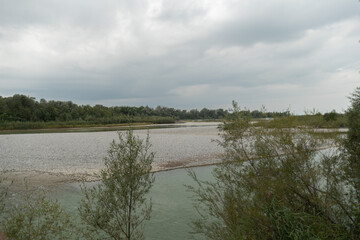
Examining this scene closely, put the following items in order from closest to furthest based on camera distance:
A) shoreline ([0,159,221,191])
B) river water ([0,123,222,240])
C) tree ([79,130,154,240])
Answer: tree ([79,130,154,240]), river water ([0,123,222,240]), shoreline ([0,159,221,191])

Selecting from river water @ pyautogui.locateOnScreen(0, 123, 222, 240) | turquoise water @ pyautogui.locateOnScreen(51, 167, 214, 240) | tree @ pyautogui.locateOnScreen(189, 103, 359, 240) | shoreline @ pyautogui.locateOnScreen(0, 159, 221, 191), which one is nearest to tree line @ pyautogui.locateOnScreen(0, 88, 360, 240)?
tree @ pyautogui.locateOnScreen(189, 103, 359, 240)

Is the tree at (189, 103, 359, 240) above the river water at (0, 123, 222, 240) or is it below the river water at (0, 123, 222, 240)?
above

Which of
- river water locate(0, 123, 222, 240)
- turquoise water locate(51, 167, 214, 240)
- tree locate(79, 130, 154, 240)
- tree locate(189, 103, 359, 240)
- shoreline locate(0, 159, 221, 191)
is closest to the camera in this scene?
tree locate(189, 103, 359, 240)

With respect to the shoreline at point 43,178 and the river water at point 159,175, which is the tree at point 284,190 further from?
the shoreline at point 43,178

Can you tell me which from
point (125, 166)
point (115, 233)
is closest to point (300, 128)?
point (125, 166)

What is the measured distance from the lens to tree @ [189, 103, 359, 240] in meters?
4.56

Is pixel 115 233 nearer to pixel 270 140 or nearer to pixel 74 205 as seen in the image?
pixel 270 140

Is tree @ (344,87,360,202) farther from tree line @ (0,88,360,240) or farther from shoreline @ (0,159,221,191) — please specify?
shoreline @ (0,159,221,191)

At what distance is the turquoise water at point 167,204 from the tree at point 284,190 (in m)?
2.95

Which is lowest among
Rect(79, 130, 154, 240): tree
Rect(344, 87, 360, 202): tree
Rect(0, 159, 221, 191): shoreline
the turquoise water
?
the turquoise water

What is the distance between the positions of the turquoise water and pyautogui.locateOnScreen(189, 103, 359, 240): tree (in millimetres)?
2946

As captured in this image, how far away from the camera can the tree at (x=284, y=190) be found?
15.0ft

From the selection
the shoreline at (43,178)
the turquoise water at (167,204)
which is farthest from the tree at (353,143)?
the shoreline at (43,178)

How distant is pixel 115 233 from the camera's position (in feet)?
29.0
